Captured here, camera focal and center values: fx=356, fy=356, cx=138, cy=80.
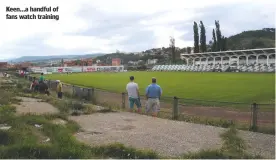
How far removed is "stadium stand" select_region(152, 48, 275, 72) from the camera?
83.0m

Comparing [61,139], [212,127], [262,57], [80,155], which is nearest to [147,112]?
[212,127]

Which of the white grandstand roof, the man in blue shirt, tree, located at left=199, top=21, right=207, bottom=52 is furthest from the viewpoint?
tree, located at left=199, top=21, right=207, bottom=52

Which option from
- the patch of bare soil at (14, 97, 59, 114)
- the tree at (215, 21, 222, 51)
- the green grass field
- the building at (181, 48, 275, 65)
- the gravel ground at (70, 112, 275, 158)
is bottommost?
the green grass field

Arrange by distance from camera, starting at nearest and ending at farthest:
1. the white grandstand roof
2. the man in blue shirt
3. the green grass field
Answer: the man in blue shirt → the green grass field → the white grandstand roof

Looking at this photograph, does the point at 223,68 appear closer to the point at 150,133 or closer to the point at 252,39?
the point at 150,133

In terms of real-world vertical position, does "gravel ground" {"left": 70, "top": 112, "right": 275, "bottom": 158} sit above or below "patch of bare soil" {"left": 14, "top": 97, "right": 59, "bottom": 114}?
below

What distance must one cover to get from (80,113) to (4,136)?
15.9ft

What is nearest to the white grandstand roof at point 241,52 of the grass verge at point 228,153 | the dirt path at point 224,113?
the dirt path at point 224,113

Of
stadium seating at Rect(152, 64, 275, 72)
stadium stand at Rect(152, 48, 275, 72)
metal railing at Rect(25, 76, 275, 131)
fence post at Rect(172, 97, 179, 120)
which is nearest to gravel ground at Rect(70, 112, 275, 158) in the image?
fence post at Rect(172, 97, 179, 120)

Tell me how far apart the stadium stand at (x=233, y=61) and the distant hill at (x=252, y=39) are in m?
45.0

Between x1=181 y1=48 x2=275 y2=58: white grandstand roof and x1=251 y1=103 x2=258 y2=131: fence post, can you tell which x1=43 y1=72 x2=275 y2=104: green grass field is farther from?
x1=181 y1=48 x2=275 y2=58: white grandstand roof

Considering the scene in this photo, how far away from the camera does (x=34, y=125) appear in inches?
364

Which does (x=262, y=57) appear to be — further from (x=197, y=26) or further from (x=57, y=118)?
(x=57, y=118)

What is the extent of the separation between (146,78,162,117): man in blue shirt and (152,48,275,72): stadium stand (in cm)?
6746
